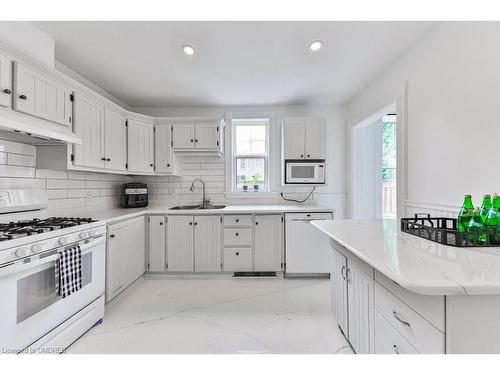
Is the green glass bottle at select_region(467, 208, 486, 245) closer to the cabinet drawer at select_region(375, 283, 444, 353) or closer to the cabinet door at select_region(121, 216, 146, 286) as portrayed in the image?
the cabinet drawer at select_region(375, 283, 444, 353)

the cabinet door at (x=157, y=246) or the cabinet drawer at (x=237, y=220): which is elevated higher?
the cabinet drawer at (x=237, y=220)

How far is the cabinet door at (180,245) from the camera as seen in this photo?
3072mm

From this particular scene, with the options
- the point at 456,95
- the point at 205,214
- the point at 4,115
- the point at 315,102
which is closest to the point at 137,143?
the point at 205,214

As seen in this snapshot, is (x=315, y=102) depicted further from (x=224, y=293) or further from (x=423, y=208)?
(x=224, y=293)

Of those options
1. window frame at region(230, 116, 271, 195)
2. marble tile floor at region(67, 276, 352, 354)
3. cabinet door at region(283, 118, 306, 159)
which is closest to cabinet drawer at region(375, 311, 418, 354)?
marble tile floor at region(67, 276, 352, 354)

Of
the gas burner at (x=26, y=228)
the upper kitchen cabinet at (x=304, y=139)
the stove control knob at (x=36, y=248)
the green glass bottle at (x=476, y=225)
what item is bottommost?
the stove control knob at (x=36, y=248)

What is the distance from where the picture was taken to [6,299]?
1310 mm

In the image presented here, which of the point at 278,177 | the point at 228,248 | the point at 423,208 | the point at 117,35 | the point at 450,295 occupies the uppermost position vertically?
the point at 117,35

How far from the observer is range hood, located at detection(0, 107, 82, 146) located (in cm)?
149

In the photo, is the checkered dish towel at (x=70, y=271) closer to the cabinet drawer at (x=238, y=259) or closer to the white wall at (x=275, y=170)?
the cabinet drawer at (x=238, y=259)

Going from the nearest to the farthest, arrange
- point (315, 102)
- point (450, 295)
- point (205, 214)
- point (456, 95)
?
point (450, 295)
point (456, 95)
point (205, 214)
point (315, 102)

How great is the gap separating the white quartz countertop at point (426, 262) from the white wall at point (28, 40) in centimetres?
262

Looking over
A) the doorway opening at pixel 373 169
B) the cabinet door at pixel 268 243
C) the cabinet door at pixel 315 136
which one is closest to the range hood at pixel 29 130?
the cabinet door at pixel 268 243

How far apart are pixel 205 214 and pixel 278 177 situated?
1.33 metres
